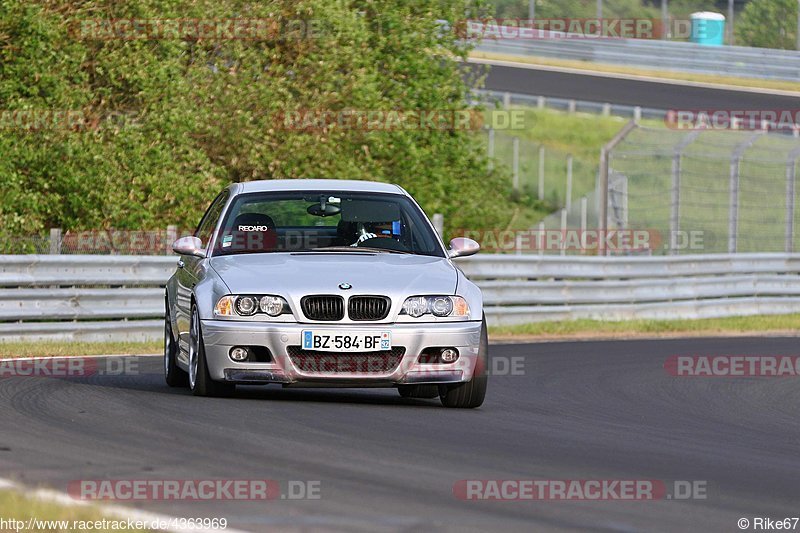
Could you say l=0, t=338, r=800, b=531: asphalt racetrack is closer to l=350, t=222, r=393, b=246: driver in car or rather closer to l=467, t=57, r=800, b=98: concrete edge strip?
l=350, t=222, r=393, b=246: driver in car

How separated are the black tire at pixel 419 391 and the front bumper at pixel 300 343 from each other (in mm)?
1135

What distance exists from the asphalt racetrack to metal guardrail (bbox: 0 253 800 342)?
478cm

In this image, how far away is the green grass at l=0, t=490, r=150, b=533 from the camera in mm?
5600

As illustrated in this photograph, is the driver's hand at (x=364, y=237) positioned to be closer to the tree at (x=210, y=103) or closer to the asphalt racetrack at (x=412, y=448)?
the asphalt racetrack at (x=412, y=448)

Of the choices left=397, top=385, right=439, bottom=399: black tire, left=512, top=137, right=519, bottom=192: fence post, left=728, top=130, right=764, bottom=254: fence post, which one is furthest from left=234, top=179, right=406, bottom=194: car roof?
left=512, top=137, right=519, bottom=192: fence post

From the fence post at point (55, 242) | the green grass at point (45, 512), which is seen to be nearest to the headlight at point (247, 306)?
the green grass at point (45, 512)

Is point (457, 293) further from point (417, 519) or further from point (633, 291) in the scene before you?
point (633, 291)

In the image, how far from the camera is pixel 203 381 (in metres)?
10.3

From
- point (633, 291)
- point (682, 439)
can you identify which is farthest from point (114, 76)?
point (682, 439)

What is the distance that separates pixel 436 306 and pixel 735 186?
638 inches

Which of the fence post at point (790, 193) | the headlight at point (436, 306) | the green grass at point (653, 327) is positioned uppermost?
the headlight at point (436, 306)

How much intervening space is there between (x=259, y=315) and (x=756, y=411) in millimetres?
3735

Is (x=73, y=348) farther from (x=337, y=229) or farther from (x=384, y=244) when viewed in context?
(x=384, y=244)

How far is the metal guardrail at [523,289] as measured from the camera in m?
17.2
